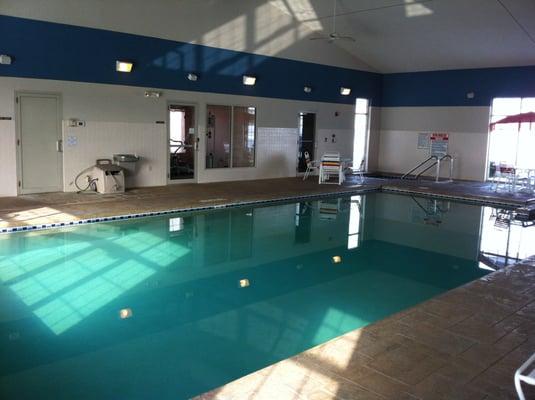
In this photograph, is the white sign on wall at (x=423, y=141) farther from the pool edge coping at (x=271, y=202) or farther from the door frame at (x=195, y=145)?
the door frame at (x=195, y=145)

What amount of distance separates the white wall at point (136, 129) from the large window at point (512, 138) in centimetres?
470

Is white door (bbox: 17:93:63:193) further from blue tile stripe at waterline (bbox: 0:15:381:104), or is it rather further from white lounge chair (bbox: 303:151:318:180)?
white lounge chair (bbox: 303:151:318:180)

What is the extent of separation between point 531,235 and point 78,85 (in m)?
7.72

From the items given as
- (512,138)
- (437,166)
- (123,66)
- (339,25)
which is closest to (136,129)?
(123,66)

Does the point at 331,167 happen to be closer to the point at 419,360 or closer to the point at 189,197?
the point at 189,197

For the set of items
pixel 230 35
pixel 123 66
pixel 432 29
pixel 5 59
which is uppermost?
pixel 432 29

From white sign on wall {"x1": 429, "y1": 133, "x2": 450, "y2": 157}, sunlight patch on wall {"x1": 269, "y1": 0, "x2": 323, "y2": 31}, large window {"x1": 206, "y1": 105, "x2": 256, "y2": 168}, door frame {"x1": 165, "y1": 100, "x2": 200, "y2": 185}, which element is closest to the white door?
door frame {"x1": 165, "y1": 100, "x2": 200, "y2": 185}

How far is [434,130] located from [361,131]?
203cm

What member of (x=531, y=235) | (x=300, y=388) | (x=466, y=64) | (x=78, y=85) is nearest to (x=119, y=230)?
(x=78, y=85)

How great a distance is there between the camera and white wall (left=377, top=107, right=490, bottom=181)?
1277 cm

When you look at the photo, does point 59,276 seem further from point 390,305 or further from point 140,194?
point 140,194

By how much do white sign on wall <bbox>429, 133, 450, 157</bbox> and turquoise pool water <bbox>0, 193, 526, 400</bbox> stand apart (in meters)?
5.42

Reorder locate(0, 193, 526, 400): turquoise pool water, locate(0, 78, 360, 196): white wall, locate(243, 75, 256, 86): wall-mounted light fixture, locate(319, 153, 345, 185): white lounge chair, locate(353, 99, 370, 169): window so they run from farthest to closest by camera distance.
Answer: locate(353, 99, 370, 169): window, locate(319, 153, 345, 185): white lounge chair, locate(243, 75, 256, 86): wall-mounted light fixture, locate(0, 78, 360, 196): white wall, locate(0, 193, 526, 400): turquoise pool water

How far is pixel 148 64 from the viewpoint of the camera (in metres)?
9.51
